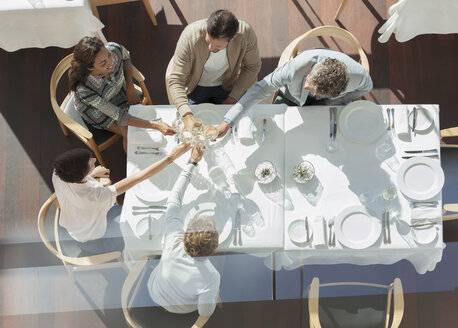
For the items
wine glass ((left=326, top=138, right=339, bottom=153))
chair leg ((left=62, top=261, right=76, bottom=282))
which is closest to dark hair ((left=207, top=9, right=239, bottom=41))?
wine glass ((left=326, top=138, right=339, bottom=153))

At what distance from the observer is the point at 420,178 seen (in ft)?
7.86

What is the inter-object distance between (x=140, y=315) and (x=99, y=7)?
240 centimetres

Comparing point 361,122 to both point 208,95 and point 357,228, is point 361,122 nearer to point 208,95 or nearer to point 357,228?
point 357,228

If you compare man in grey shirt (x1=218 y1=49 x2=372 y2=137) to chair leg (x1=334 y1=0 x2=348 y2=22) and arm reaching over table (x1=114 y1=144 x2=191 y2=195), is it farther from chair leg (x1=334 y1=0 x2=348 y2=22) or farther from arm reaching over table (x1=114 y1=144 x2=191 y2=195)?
chair leg (x1=334 y1=0 x2=348 y2=22)

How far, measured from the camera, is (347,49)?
342 centimetres

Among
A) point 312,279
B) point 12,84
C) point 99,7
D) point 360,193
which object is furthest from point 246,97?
point 12,84

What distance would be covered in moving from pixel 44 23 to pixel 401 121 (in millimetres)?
2291

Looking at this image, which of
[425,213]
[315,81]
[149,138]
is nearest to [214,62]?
[149,138]

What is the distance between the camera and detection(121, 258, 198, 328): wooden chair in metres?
2.42

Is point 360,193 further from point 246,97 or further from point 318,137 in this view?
point 246,97

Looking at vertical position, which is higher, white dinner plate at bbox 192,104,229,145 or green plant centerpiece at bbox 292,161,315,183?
white dinner plate at bbox 192,104,229,145

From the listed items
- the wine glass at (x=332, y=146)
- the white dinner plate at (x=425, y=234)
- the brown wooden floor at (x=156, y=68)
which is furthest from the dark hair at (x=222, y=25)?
the white dinner plate at (x=425, y=234)

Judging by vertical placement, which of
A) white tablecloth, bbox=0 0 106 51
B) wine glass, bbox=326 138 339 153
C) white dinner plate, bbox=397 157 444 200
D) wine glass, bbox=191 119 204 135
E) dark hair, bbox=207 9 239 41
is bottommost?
white dinner plate, bbox=397 157 444 200

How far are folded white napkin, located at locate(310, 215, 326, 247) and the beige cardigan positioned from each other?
910mm
